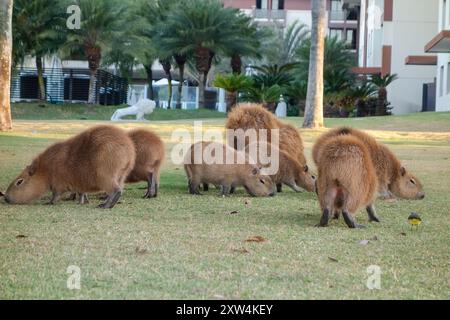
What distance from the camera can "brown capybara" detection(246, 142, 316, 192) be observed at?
9.59 meters

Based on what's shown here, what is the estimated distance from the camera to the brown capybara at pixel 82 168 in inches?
301

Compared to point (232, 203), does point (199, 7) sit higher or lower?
higher

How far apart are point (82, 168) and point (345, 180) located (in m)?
2.39

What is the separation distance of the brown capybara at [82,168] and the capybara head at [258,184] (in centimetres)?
171

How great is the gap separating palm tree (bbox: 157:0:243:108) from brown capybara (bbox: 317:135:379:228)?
127ft

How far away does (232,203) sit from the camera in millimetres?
8484

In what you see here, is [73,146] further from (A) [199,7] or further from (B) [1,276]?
(A) [199,7]

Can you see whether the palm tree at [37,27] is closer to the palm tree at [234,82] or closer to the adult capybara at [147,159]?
the palm tree at [234,82]

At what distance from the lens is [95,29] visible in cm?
4219

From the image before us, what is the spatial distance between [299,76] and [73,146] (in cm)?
3576

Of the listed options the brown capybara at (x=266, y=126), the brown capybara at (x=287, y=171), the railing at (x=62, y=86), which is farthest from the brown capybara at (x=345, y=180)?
the railing at (x=62, y=86)

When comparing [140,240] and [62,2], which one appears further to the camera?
[62,2]

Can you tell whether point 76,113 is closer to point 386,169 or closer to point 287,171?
point 287,171
